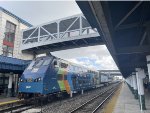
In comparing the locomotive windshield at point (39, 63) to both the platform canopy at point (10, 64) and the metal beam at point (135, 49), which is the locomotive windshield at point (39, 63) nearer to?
the platform canopy at point (10, 64)

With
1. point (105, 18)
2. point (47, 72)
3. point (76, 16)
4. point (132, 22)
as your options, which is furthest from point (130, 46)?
point (76, 16)

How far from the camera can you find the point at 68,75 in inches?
849

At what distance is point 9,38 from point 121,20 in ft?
114

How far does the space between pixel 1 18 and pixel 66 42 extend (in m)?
13.2

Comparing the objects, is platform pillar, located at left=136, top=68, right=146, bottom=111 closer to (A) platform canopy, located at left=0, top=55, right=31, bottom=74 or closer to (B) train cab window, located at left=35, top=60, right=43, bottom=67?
(B) train cab window, located at left=35, top=60, right=43, bottom=67

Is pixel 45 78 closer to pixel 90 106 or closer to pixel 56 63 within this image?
pixel 56 63

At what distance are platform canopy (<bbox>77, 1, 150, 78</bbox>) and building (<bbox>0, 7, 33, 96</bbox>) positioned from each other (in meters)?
26.3

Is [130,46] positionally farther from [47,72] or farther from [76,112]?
[47,72]

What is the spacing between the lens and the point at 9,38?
38906mm

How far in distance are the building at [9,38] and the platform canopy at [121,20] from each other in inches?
1036

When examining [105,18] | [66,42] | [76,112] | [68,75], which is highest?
[66,42]

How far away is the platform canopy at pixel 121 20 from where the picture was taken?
568 cm

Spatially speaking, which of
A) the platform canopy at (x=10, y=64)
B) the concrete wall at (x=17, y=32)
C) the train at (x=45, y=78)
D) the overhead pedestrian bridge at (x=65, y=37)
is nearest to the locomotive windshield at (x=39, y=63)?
the train at (x=45, y=78)

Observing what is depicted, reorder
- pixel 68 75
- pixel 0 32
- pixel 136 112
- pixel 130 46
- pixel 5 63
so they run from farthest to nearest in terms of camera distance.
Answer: pixel 0 32 → pixel 5 63 → pixel 68 75 → pixel 136 112 → pixel 130 46
